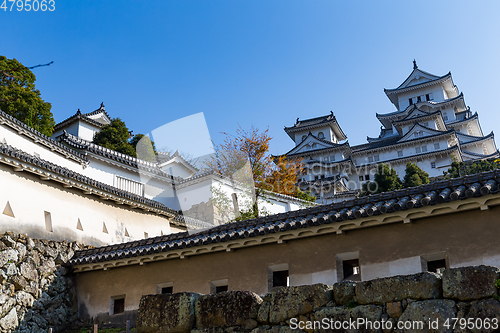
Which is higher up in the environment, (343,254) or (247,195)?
Answer: (247,195)

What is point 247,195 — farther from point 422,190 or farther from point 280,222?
point 422,190

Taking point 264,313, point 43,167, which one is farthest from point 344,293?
point 43,167

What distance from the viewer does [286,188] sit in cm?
3281

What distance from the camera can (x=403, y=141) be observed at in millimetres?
57094

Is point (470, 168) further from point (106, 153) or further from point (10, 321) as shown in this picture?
point (10, 321)

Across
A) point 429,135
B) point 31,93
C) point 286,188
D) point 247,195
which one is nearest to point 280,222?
point 247,195

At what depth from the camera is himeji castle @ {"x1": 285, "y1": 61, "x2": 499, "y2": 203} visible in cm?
5388

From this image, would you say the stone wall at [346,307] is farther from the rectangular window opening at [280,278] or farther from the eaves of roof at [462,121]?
the eaves of roof at [462,121]

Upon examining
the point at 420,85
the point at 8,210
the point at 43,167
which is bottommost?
the point at 8,210

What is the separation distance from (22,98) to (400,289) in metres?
28.2

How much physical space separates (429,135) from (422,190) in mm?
49217

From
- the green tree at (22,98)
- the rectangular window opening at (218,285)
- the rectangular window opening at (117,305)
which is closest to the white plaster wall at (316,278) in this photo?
the rectangular window opening at (218,285)

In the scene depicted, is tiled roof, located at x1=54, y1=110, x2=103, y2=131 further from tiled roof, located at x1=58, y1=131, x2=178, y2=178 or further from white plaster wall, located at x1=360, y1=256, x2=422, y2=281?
white plaster wall, located at x1=360, y1=256, x2=422, y2=281

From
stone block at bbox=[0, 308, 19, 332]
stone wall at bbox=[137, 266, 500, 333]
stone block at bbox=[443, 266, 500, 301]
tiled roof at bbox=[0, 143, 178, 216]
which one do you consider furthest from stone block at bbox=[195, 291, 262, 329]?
tiled roof at bbox=[0, 143, 178, 216]
